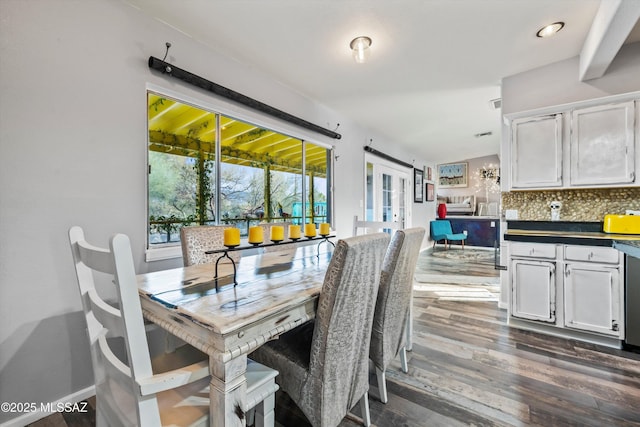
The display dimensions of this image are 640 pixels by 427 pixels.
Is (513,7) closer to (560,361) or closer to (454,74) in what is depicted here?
(454,74)

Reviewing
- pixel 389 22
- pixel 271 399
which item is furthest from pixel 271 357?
pixel 389 22

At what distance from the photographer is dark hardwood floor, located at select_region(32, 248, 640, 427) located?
1.53 m

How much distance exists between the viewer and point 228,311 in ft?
3.20

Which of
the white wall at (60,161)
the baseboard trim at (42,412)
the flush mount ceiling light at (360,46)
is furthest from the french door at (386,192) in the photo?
the baseboard trim at (42,412)

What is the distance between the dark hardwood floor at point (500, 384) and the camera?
1.53m

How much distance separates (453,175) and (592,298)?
25.2ft

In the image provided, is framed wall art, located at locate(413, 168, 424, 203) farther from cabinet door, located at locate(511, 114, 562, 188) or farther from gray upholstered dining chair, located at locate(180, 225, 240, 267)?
gray upholstered dining chair, located at locate(180, 225, 240, 267)

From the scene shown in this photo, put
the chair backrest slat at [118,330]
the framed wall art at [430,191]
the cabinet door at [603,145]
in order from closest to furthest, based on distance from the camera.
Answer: the chair backrest slat at [118,330] < the cabinet door at [603,145] < the framed wall art at [430,191]

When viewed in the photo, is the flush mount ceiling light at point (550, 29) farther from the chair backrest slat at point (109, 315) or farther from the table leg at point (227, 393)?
the chair backrest slat at point (109, 315)

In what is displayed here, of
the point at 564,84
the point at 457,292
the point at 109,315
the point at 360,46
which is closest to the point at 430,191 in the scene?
the point at 457,292

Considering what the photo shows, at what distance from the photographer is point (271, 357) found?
1322 millimetres

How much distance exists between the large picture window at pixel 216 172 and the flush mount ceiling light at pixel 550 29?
254cm

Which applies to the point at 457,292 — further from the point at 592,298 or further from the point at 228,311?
the point at 228,311

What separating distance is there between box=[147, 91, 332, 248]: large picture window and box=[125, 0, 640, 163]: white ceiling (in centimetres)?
65
